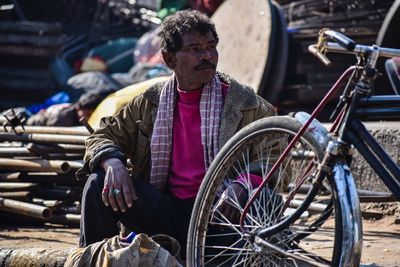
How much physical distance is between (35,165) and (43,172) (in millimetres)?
131

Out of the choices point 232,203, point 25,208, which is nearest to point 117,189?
point 232,203

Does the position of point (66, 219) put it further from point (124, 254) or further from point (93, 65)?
point (93, 65)

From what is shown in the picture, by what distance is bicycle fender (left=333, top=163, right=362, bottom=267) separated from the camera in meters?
3.54

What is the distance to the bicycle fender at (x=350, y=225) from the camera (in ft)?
11.6

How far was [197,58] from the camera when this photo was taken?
15.7 feet

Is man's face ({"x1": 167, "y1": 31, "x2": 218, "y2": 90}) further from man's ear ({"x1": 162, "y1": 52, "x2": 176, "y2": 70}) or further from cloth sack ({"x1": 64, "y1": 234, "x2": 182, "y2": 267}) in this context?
cloth sack ({"x1": 64, "y1": 234, "x2": 182, "y2": 267})

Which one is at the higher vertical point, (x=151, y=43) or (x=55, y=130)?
(x=55, y=130)

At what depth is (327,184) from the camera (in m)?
3.88

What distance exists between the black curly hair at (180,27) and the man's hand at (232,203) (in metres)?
0.82

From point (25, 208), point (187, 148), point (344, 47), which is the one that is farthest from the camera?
point (25, 208)

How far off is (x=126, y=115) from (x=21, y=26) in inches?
277

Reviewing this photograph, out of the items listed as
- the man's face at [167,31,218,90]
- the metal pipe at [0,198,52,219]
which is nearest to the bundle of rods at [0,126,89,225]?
the metal pipe at [0,198,52,219]

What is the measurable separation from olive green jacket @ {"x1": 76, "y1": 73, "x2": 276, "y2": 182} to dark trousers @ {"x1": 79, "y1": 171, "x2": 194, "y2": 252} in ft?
0.48

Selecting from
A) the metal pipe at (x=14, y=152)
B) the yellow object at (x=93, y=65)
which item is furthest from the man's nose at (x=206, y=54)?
the yellow object at (x=93, y=65)
